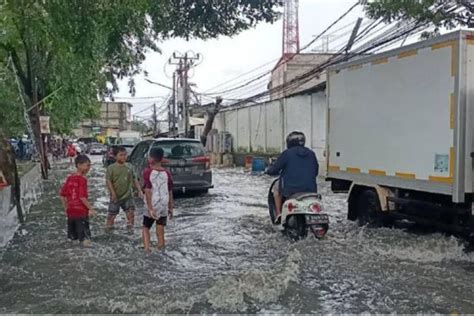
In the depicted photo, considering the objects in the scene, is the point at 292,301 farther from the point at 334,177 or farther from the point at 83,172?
the point at 334,177

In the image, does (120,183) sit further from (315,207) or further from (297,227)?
(315,207)

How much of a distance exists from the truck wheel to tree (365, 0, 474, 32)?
5.64m

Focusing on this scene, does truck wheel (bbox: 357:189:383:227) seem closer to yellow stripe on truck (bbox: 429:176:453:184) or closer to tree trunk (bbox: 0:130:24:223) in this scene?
yellow stripe on truck (bbox: 429:176:453:184)

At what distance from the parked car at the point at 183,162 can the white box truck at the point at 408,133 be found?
5.29m

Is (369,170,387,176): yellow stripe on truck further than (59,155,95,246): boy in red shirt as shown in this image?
Yes

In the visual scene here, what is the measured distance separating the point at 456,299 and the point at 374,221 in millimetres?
4007

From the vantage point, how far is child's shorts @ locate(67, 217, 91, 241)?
8.69 metres

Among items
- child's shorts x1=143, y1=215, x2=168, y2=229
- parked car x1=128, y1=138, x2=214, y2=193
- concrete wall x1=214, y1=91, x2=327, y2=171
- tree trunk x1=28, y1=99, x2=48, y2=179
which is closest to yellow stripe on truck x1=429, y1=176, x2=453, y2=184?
child's shorts x1=143, y1=215, x2=168, y2=229

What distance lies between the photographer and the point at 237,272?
284 inches

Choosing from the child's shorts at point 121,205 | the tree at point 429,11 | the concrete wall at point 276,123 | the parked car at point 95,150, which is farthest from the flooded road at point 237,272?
the parked car at point 95,150

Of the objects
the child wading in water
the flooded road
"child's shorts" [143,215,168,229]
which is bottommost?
the flooded road

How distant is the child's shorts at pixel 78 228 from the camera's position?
8.69m

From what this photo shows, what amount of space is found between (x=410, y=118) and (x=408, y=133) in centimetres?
22

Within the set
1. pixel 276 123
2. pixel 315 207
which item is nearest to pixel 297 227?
pixel 315 207
